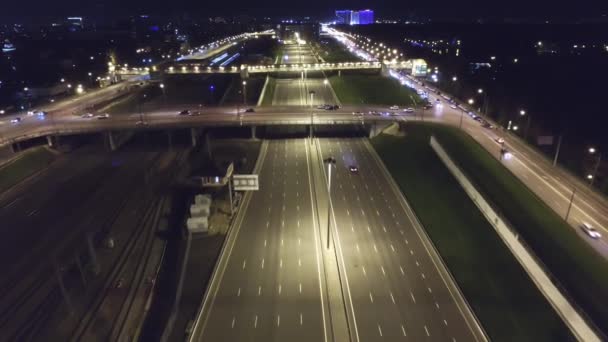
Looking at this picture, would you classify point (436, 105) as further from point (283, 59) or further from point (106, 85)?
point (283, 59)

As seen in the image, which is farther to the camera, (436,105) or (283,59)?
(283,59)

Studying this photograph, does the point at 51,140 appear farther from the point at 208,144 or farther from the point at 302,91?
the point at 302,91

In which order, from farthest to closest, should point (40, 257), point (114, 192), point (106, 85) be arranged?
point (106, 85), point (114, 192), point (40, 257)

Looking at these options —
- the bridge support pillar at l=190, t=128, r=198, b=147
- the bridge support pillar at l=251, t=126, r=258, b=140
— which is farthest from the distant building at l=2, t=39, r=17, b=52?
the bridge support pillar at l=251, t=126, r=258, b=140

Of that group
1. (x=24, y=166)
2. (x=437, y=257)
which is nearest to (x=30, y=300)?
(x=24, y=166)

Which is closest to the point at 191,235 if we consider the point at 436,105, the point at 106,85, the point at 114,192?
the point at 114,192

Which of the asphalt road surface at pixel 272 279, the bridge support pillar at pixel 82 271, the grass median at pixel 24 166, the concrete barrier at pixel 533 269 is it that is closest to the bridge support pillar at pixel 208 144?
the asphalt road surface at pixel 272 279
